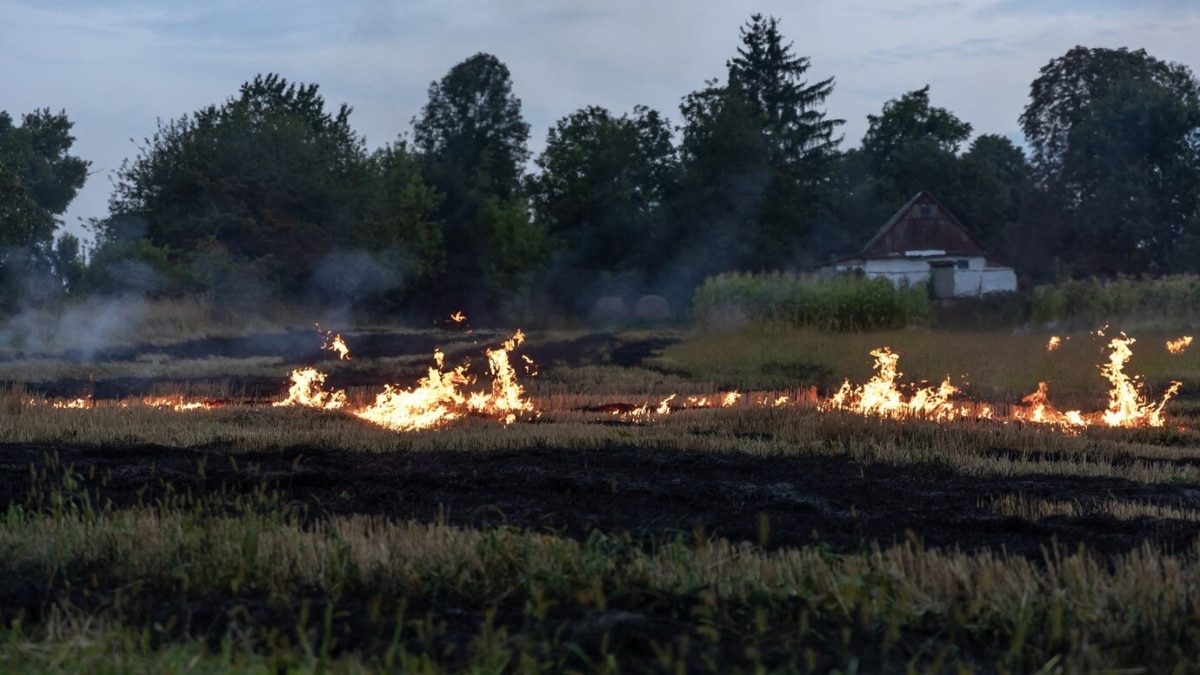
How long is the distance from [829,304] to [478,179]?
1166 inches

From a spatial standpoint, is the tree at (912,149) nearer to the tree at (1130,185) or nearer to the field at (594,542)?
the tree at (1130,185)

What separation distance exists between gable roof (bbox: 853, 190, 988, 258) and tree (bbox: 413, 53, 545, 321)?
51.7 feet

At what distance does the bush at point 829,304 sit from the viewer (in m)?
36.3

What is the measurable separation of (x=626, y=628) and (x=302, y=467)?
19.7ft

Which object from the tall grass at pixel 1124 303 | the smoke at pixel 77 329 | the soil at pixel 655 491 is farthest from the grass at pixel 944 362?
the smoke at pixel 77 329

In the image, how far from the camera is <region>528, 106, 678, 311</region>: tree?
6225 centimetres

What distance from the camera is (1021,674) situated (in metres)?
5.33

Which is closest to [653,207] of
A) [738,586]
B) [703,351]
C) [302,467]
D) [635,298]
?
[635,298]

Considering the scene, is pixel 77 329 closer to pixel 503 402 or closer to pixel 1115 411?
pixel 503 402

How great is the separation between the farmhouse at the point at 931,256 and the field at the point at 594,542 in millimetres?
43754

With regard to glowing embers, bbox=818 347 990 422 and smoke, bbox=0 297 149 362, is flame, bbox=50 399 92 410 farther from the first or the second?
glowing embers, bbox=818 347 990 422

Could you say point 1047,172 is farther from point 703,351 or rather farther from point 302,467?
point 302,467

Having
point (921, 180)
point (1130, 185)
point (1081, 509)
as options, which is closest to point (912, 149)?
point (921, 180)

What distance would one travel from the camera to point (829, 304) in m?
36.4
